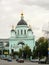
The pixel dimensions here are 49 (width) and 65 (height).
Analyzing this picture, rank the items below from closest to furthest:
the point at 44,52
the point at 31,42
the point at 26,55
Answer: the point at 44,52
the point at 26,55
the point at 31,42

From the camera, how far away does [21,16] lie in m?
184

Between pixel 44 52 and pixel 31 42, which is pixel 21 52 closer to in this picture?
pixel 31 42

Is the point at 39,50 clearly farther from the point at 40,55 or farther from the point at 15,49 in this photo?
the point at 15,49

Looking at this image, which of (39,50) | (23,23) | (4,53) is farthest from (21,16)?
(39,50)

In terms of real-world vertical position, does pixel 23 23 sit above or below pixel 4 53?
above

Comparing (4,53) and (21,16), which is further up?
(21,16)

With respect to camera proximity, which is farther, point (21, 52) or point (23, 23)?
point (23, 23)

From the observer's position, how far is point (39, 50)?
116500 mm

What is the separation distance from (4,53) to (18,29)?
1407 cm

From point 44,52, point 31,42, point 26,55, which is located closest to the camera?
point 44,52

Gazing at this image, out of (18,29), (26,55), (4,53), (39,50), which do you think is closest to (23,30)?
(18,29)

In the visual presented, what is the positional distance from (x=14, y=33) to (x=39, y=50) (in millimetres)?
65361

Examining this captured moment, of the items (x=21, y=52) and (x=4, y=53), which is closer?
(x=21, y=52)

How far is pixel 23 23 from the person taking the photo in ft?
590
